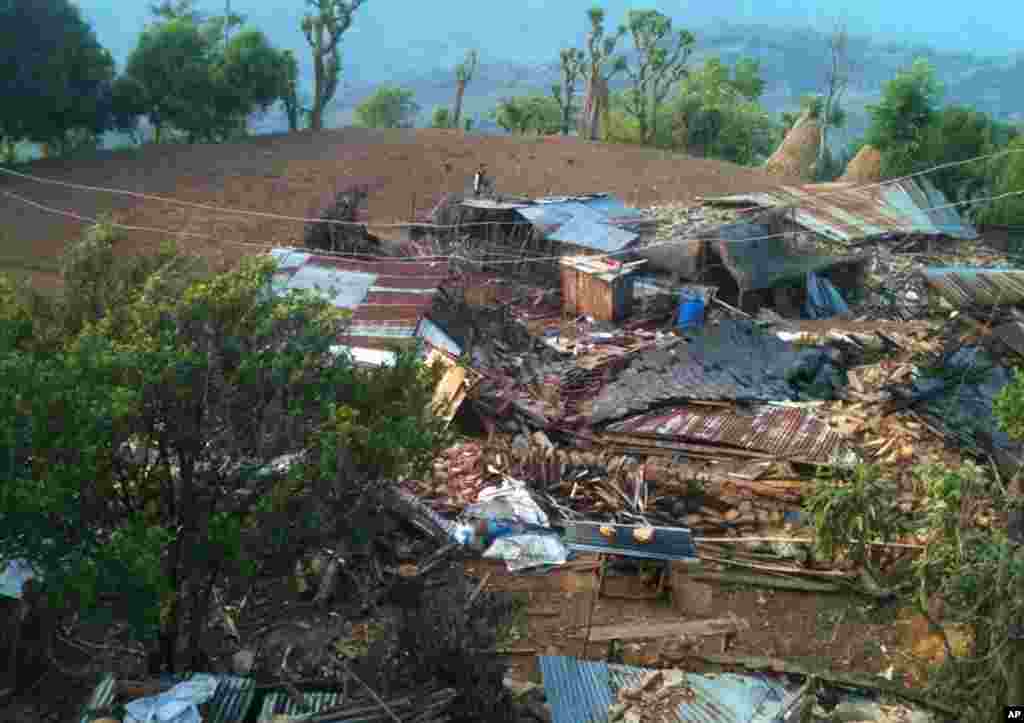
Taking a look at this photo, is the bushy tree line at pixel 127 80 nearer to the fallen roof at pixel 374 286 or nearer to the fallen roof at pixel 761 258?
the fallen roof at pixel 374 286

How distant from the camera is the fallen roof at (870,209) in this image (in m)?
24.8

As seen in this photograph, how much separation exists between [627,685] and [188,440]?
390cm

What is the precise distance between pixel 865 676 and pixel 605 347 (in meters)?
7.95

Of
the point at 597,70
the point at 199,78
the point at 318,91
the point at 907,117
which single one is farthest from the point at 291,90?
the point at 907,117

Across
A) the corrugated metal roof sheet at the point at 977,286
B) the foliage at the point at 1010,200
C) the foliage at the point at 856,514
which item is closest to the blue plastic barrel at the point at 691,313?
the corrugated metal roof sheet at the point at 977,286

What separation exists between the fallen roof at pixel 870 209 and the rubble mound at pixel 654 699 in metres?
18.7

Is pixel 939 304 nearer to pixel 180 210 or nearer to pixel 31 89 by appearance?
pixel 180 210

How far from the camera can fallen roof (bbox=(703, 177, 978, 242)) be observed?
24.8 metres

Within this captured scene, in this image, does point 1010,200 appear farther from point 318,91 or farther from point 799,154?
point 318,91

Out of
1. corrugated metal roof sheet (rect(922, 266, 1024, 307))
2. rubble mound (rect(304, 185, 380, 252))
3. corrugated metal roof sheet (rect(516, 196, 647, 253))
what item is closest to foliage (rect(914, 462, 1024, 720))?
corrugated metal roof sheet (rect(922, 266, 1024, 307))

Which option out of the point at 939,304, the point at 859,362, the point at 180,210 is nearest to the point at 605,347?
the point at 859,362

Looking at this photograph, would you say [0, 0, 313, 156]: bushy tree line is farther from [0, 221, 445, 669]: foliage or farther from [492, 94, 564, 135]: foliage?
[0, 221, 445, 669]: foliage

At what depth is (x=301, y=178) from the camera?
1145 inches

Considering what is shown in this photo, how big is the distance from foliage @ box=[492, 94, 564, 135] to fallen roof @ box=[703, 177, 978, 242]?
16.6 meters
